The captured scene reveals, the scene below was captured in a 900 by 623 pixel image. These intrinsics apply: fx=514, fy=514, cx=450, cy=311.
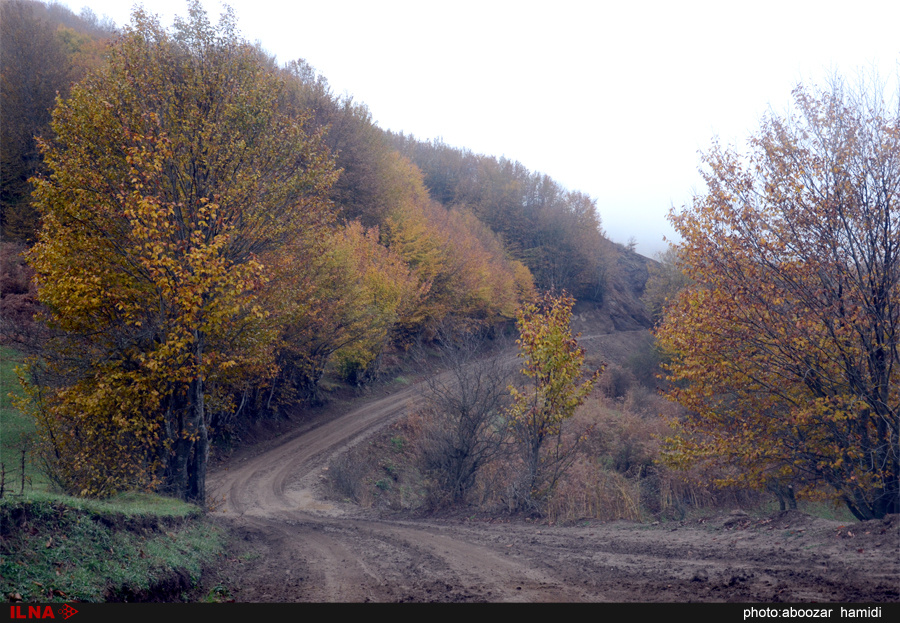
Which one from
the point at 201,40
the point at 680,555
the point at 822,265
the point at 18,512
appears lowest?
the point at 680,555

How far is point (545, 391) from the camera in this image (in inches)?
567

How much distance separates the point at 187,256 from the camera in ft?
33.1

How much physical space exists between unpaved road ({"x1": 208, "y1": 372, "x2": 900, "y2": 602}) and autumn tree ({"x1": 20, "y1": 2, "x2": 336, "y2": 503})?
3.29m

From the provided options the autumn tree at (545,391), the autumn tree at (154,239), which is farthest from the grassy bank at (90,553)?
the autumn tree at (545,391)

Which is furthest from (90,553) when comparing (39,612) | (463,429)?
(463,429)

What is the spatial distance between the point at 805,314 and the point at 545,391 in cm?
650

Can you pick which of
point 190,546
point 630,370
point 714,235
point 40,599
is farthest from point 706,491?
point 630,370

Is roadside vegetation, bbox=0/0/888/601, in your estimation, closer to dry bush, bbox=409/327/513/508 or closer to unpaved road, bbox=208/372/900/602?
dry bush, bbox=409/327/513/508

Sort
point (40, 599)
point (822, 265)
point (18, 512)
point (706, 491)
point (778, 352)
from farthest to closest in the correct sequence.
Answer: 1. point (706, 491)
2. point (778, 352)
3. point (822, 265)
4. point (18, 512)
5. point (40, 599)

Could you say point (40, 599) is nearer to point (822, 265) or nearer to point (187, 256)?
point (187, 256)

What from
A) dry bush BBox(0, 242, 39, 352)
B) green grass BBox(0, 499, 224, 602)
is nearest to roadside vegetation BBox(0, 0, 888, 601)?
green grass BBox(0, 499, 224, 602)

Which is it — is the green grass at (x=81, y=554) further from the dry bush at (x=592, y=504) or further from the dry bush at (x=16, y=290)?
the dry bush at (x=16, y=290)

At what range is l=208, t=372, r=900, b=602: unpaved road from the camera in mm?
6023

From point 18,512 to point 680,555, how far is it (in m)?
8.63
